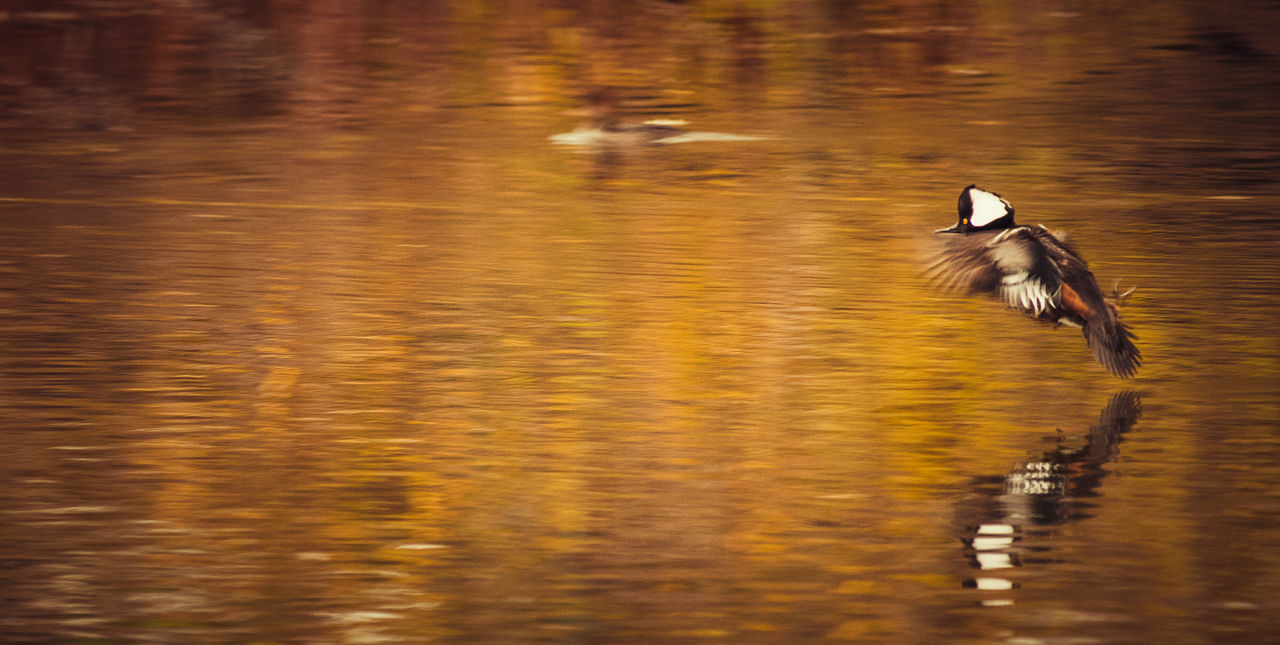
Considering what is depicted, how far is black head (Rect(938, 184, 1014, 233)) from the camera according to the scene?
18.4ft

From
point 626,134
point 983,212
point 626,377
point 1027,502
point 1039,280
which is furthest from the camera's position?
point 626,134

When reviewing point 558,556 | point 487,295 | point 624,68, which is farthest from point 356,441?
point 624,68

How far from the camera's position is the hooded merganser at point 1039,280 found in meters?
5.44

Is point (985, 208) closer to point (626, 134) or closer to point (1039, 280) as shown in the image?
point (1039, 280)

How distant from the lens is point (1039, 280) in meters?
5.43

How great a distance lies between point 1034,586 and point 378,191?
17.8ft

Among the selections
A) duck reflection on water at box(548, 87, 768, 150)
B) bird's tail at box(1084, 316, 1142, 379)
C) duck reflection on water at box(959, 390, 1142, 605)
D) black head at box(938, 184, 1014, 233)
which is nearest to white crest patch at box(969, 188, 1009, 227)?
black head at box(938, 184, 1014, 233)

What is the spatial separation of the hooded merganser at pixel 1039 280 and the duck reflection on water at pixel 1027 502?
1.01 ft

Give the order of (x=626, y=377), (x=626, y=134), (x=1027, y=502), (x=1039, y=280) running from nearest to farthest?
(x=1027, y=502)
(x=1039, y=280)
(x=626, y=377)
(x=626, y=134)

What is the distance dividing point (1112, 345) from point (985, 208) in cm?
52

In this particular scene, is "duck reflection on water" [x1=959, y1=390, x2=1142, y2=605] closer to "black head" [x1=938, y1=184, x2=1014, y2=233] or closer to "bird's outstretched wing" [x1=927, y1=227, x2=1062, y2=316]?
"bird's outstretched wing" [x1=927, y1=227, x2=1062, y2=316]

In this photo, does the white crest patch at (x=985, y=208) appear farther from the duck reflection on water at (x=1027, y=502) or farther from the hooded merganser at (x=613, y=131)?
the hooded merganser at (x=613, y=131)

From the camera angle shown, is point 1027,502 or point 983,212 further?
point 983,212

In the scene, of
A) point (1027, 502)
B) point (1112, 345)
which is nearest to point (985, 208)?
point (1112, 345)
